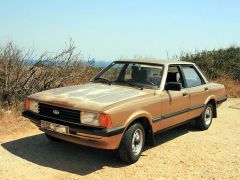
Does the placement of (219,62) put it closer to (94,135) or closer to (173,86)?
(173,86)

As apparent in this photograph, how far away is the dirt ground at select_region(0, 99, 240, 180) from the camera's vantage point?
573cm

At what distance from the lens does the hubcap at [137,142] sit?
627 centimetres

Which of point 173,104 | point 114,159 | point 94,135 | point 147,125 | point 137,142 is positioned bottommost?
point 114,159

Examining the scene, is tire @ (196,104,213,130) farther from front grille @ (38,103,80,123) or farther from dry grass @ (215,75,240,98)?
dry grass @ (215,75,240,98)

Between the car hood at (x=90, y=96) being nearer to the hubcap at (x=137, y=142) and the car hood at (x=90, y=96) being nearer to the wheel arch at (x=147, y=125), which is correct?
the wheel arch at (x=147, y=125)

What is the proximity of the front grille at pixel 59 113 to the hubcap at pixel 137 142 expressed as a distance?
3.49 ft

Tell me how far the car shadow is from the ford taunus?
0.30 m

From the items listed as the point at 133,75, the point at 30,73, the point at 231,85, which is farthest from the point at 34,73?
the point at 231,85

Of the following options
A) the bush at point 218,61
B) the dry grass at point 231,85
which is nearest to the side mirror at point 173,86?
the dry grass at point 231,85

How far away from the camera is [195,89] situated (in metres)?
8.27

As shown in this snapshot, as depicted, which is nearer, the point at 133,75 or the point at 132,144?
the point at 132,144

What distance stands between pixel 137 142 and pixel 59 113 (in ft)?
4.58

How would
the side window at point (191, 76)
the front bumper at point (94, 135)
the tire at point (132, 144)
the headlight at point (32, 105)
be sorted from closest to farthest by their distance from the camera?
the front bumper at point (94, 135), the tire at point (132, 144), the headlight at point (32, 105), the side window at point (191, 76)

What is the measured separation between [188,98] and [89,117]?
2883 millimetres
